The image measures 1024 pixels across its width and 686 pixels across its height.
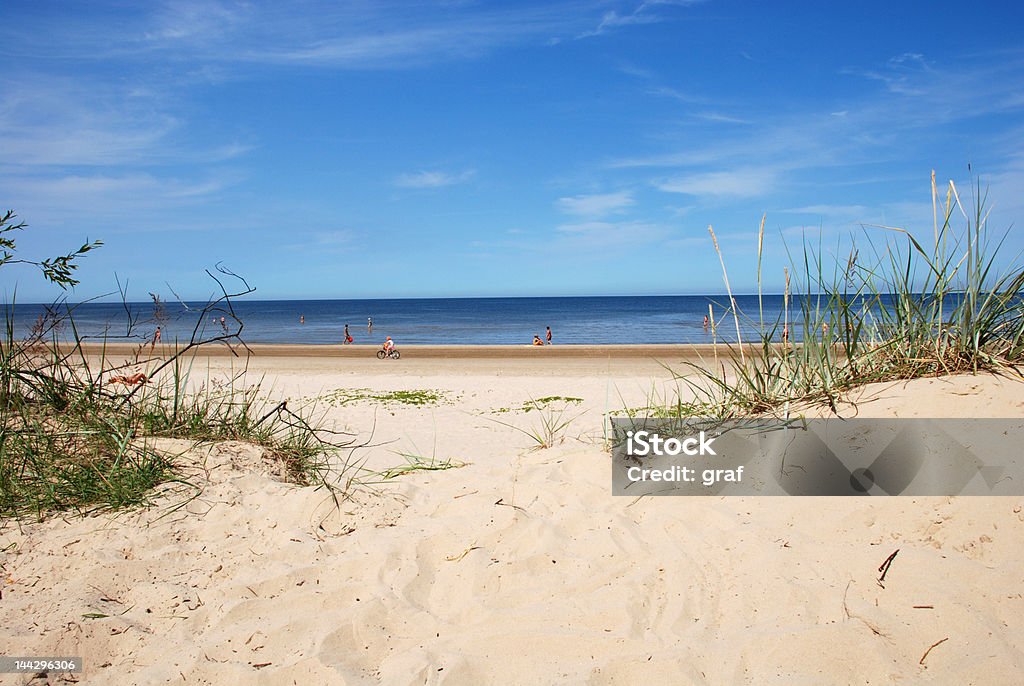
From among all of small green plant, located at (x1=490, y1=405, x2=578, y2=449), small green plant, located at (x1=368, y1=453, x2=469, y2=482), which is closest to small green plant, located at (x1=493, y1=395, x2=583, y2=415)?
small green plant, located at (x1=490, y1=405, x2=578, y2=449)

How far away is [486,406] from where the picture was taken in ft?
29.1

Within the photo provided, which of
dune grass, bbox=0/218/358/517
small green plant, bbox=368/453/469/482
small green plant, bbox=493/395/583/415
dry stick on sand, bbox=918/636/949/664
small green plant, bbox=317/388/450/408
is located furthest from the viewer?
small green plant, bbox=317/388/450/408

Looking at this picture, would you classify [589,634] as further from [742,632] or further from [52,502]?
[52,502]

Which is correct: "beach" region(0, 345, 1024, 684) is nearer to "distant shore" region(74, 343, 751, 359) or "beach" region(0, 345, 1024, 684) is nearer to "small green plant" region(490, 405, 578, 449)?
"small green plant" region(490, 405, 578, 449)

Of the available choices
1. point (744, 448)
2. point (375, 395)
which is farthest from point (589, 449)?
point (375, 395)
